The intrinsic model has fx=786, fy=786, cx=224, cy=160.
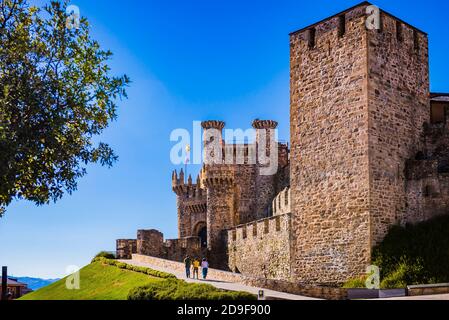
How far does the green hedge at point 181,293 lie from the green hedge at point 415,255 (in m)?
6.72

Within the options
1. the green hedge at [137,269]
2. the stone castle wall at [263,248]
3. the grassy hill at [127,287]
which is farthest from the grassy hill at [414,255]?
the green hedge at [137,269]

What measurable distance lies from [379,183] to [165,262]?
15482mm

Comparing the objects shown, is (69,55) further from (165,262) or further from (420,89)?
(165,262)

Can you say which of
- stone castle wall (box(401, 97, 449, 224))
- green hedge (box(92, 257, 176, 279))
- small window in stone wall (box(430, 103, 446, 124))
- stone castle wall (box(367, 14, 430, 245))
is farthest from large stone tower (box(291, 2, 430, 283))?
green hedge (box(92, 257, 176, 279))

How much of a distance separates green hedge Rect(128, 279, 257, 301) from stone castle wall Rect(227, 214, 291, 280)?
663 centimetres

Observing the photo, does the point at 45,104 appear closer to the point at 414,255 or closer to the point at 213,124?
the point at 414,255

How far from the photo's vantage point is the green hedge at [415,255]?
1120 inches

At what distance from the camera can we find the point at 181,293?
1036 inches

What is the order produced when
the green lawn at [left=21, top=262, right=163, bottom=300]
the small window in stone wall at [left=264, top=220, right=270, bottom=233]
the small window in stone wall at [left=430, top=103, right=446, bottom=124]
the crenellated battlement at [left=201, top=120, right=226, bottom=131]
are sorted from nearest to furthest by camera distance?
1. the small window in stone wall at [left=430, top=103, right=446, bottom=124]
2. the green lawn at [left=21, top=262, right=163, bottom=300]
3. the small window in stone wall at [left=264, top=220, right=270, bottom=233]
4. the crenellated battlement at [left=201, top=120, right=226, bottom=131]

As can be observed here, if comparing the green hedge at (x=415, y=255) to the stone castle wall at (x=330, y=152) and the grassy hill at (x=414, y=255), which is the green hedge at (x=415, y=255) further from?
the stone castle wall at (x=330, y=152)

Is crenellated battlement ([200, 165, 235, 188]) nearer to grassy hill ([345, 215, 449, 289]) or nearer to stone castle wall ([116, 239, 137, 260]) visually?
stone castle wall ([116, 239, 137, 260])

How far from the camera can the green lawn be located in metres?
35.4

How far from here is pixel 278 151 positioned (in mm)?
55219

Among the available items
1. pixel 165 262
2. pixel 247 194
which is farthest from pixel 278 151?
pixel 165 262
